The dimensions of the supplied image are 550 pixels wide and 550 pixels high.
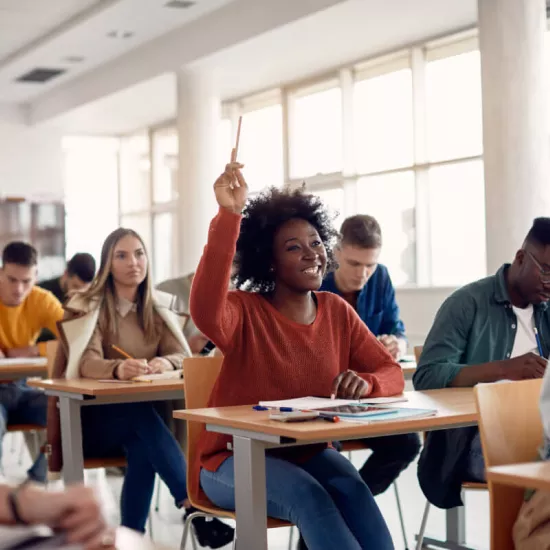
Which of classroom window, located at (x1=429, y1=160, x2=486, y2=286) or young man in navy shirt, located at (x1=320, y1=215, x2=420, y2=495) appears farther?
classroom window, located at (x1=429, y1=160, x2=486, y2=286)

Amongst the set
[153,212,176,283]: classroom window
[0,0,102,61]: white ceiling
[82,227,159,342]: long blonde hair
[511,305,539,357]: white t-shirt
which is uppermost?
[0,0,102,61]: white ceiling

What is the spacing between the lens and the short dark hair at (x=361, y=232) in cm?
429

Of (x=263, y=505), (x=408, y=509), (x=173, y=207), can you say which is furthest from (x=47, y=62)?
(x=263, y=505)

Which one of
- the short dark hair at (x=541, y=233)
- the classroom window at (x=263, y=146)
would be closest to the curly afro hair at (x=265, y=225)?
the short dark hair at (x=541, y=233)

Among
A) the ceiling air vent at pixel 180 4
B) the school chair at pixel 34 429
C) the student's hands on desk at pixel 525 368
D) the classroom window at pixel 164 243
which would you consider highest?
the ceiling air vent at pixel 180 4

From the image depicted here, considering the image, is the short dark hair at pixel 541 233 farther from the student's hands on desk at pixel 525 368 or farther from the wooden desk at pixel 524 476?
the wooden desk at pixel 524 476

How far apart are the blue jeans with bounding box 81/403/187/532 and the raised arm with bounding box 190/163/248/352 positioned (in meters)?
1.17

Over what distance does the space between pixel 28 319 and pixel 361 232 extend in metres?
2.13

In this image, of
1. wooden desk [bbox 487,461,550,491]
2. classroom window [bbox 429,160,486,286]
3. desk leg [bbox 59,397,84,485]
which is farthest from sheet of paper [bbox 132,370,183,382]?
classroom window [bbox 429,160,486,286]

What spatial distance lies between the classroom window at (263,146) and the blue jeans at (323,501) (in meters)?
7.99

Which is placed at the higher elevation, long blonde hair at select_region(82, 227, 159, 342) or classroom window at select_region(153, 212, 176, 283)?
classroom window at select_region(153, 212, 176, 283)

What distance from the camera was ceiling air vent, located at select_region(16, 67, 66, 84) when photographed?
11.0 metres

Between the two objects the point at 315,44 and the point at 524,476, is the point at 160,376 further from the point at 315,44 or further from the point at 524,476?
the point at 315,44

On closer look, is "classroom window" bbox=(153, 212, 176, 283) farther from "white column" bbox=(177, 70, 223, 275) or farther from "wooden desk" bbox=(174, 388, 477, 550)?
"wooden desk" bbox=(174, 388, 477, 550)
